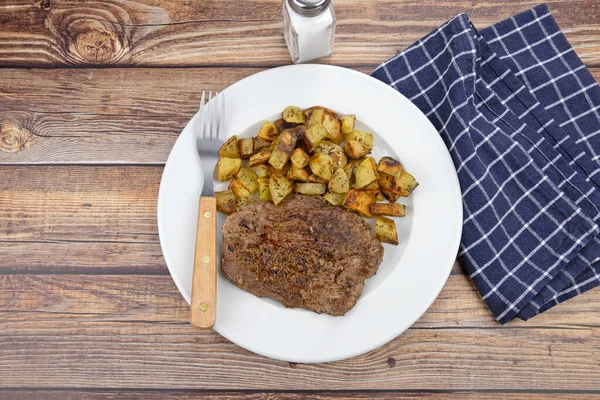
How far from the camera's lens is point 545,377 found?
7.70 feet

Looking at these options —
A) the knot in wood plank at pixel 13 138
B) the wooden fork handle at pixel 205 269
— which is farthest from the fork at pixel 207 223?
the knot in wood plank at pixel 13 138

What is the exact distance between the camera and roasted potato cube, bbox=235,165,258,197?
2.26m

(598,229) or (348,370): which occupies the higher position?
(598,229)

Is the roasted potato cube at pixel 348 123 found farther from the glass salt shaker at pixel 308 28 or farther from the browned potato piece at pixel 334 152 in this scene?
the glass salt shaker at pixel 308 28

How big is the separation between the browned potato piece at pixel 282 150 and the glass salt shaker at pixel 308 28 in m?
0.45

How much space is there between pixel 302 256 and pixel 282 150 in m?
0.44

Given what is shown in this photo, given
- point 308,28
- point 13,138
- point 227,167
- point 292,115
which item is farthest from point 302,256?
point 13,138

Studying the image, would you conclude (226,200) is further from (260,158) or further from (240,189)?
(260,158)

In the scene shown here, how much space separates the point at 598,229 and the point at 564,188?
0.72 ft

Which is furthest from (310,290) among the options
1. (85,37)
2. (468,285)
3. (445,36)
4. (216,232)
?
(85,37)

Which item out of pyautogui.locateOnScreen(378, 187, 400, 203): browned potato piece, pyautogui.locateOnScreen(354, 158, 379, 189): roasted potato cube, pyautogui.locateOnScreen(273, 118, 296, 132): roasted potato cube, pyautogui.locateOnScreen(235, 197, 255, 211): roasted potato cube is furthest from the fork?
pyautogui.locateOnScreen(378, 187, 400, 203): browned potato piece

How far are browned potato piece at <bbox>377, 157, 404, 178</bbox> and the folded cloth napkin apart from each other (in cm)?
31

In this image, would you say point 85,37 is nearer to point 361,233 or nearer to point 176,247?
point 176,247

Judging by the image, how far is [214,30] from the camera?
2578mm
